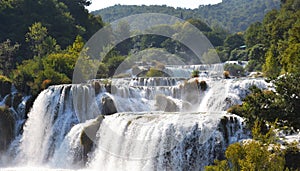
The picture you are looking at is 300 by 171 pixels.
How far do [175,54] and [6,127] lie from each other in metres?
37.3

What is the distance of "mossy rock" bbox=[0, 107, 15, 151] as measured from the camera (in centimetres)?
2244

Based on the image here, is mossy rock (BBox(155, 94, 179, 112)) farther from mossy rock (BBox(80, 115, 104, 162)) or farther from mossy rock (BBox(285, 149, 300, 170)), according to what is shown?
mossy rock (BBox(285, 149, 300, 170))

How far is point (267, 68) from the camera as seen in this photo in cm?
2992

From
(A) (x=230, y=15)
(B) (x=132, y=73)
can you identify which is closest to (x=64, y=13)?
(B) (x=132, y=73)

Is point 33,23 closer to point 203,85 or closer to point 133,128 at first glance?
point 203,85

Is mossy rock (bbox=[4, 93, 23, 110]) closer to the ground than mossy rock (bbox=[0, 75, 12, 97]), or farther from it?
closer to the ground

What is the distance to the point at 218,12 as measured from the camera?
475 ft

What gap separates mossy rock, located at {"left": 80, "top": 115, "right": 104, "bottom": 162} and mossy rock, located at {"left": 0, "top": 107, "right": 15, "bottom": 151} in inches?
210

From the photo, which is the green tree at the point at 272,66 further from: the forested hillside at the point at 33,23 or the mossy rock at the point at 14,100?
the forested hillside at the point at 33,23

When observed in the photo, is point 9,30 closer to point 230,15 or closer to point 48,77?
point 48,77

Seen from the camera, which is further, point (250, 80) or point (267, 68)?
point (267, 68)

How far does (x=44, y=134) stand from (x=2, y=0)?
2328cm

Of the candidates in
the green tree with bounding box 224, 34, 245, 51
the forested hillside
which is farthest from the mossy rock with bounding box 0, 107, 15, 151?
the green tree with bounding box 224, 34, 245, 51

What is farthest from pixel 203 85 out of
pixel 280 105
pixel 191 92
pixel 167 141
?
pixel 280 105
